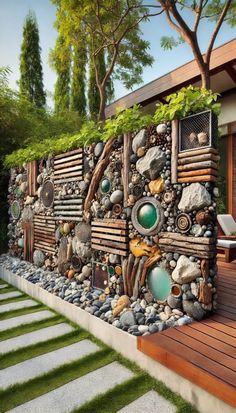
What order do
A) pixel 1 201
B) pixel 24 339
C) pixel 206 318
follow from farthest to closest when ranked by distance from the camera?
1. pixel 1 201
2. pixel 24 339
3. pixel 206 318

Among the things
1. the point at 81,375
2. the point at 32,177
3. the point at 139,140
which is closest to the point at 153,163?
the point at 139,140

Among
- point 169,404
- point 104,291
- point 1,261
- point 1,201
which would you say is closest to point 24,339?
point 104,291

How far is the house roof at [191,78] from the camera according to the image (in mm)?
5934

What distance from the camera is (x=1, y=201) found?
21.5 ft

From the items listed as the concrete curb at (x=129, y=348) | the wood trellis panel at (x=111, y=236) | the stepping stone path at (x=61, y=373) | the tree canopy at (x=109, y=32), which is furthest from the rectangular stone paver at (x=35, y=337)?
the tree canopy at (x=109, y=32)

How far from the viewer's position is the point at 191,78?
6750 millimetres

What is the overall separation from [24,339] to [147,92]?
696cm

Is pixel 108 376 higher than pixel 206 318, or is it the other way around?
pixel 206 318

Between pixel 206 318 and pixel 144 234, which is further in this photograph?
pixel 144 234

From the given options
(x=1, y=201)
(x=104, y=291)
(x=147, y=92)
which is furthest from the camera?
(x=147, y=92)

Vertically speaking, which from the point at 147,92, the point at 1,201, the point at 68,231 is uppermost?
the point at 147,92

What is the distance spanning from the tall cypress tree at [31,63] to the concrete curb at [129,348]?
14312 millimetres

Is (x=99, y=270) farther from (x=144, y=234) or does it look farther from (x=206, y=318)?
(x=206, y=318)

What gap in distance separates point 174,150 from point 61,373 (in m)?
2.38
